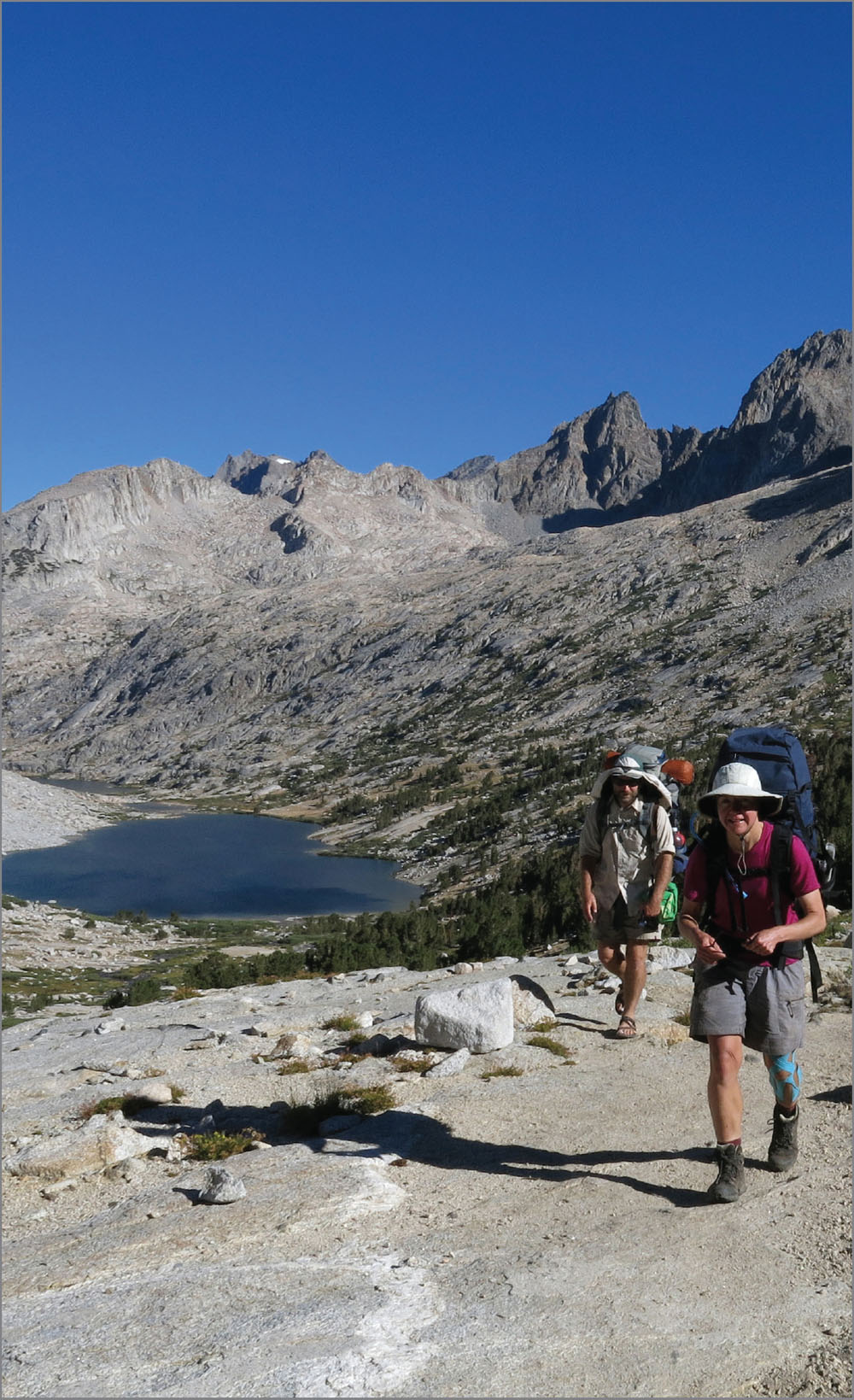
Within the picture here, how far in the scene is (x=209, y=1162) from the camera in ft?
28.4

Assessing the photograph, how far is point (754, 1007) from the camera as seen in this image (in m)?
6.81

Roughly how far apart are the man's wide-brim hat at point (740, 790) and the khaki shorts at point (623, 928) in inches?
132

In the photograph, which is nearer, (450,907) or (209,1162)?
(209,1162)

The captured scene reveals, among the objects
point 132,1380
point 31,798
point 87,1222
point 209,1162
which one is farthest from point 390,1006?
point 31,798

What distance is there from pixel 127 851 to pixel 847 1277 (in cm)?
11135

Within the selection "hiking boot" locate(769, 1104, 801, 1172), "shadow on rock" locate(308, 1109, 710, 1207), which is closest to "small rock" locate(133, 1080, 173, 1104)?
"shadow on rock" locate(308, 1109, 710, 1207)

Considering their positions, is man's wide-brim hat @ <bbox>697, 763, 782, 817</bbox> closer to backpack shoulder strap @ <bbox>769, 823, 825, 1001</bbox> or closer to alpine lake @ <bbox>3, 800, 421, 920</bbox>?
backpack shoulder strap @ <bbox>769, 823, 825, 1001</bbox>

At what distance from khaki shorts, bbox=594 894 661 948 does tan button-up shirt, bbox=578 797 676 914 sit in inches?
2.7

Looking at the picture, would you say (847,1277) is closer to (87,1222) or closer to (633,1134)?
(633,1134)

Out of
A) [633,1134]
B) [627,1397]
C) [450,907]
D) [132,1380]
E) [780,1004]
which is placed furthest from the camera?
[450,907]

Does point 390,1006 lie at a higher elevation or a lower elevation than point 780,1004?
lower

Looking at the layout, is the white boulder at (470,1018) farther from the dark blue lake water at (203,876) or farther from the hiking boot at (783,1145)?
the dark blue lake water at (203,876)

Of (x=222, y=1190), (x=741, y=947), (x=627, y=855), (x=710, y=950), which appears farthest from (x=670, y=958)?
(x=222, y=1190)

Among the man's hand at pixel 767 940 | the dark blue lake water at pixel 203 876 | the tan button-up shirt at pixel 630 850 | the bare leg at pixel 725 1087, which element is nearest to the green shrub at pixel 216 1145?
the tan button-up shirt at pixel 630 850
